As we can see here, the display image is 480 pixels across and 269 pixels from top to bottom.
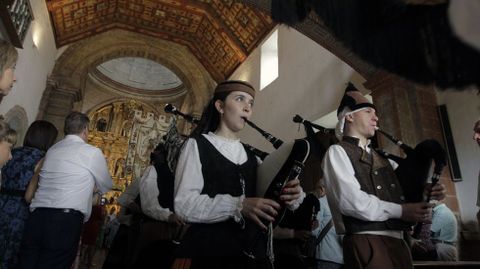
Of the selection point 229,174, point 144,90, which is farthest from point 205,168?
point 144,90

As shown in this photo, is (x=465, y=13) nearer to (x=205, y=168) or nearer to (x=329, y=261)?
(x=205, y=168)

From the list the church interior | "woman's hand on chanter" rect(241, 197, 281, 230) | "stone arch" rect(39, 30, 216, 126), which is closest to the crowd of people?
"woman's hand on chanter" rect(241, 197, 281, 230)

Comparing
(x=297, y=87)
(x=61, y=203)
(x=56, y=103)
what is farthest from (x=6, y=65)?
(x=56, y=103)

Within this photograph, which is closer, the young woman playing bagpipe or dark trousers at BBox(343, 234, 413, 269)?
the young woman playing bagpipe

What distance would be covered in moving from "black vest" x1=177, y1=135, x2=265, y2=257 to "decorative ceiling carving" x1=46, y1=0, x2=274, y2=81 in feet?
23.1

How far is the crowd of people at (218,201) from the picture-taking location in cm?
124

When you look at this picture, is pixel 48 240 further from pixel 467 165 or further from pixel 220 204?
pixel 467 165

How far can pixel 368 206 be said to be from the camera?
4.95 feet

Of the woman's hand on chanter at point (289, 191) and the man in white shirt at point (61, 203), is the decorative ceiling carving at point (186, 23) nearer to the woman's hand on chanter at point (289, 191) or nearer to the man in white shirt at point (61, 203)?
the man in white shirt at point (61, 203)

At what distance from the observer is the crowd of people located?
1.24 meters

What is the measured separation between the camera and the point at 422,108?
12.5ft

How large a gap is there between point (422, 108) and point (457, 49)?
3.31 metres

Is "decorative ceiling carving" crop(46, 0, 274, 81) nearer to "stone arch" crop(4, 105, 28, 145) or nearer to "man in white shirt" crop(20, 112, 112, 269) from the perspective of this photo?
"stone arch" crop(4, 105, 28, 145)

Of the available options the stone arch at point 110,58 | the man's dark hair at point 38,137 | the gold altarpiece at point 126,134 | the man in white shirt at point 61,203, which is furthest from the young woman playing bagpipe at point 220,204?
the gold altarpiece at point 126,134
